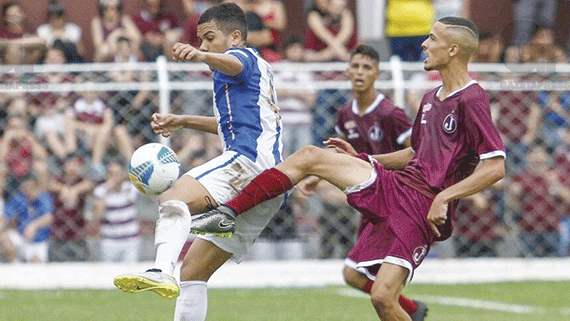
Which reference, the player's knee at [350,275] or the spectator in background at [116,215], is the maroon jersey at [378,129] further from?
the spectator in background at [116,215]

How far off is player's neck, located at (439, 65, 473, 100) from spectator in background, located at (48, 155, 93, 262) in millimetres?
6288

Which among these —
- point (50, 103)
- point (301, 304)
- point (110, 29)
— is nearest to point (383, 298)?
point (301, 304)

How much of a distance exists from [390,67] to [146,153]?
6528mm

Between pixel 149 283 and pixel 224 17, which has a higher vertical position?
pixel 224 17

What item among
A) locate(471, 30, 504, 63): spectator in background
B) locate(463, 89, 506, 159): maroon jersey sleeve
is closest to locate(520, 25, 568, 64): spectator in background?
locate(471, 30, 504, 63): spectator in background

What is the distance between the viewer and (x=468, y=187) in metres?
6.78

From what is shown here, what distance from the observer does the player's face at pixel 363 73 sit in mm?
10008

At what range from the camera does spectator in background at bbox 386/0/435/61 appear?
44.8 ft

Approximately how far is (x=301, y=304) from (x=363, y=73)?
2.58 m

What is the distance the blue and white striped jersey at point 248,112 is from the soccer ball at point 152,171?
1.58 ft

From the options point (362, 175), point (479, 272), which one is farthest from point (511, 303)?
point (362, 175)

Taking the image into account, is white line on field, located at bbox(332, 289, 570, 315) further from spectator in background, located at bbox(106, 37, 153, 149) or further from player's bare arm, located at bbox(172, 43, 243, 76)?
player's bare arm, located at bbox(172, 43, 243, 76)

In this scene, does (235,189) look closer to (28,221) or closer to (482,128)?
(482,128)

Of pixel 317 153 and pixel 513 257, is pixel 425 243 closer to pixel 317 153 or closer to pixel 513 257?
pixel 317 153
